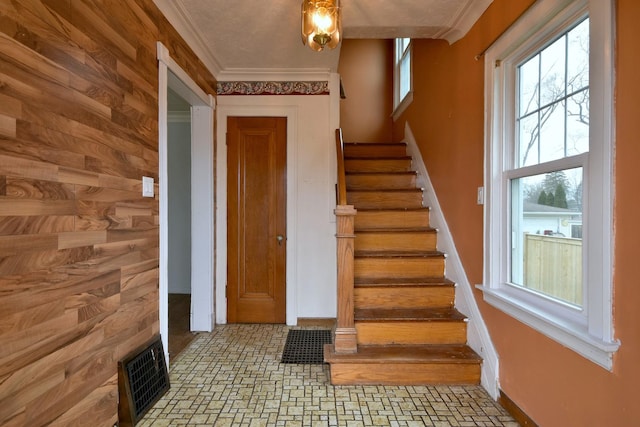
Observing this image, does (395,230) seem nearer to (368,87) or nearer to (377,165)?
(377,165)

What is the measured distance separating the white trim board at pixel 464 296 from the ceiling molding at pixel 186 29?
2.22 metres

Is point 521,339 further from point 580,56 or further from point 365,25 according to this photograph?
point 365,25

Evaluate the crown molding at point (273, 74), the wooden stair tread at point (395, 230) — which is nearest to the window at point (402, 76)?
the crown molding at point (273, 74)

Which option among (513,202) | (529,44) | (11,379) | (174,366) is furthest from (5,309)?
(529,44)

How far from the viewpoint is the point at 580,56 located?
1424 mm

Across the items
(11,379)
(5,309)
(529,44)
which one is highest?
(529,44)

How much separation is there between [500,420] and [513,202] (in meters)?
1.19

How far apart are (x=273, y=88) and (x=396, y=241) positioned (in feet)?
6.11

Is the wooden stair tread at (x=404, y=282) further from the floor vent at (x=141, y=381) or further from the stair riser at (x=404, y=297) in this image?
the floor vent at (x=141, y=381)

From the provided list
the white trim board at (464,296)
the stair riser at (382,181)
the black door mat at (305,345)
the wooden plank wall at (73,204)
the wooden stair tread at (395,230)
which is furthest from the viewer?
the stair riser at (382,181)

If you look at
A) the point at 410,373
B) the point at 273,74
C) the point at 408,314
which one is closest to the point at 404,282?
the point at 408,314

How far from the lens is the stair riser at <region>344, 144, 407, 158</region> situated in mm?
3945

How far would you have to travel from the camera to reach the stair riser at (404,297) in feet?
8.13

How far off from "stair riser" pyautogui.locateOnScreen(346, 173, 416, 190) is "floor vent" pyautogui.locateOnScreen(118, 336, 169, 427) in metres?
2.26
